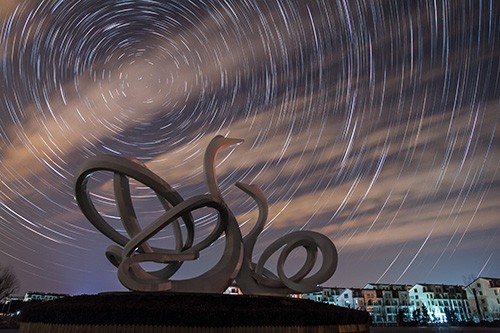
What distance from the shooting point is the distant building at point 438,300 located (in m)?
72.3

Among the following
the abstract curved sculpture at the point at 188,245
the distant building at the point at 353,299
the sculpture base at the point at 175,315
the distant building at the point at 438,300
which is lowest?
the sculpture base at the point at 175,315

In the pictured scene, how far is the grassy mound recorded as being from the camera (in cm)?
1168

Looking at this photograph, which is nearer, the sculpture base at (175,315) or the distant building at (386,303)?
the sculpture base at (175,315)

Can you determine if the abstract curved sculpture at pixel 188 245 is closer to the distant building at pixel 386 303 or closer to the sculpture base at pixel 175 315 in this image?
the sculpture base at pixel 175 315

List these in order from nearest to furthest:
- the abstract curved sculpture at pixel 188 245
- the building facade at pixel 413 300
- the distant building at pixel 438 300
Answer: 1. the abstract curved sculpture at pixel 188 245
2. the building facade at pixel 413 300
3. the distant building at pixel 438 300

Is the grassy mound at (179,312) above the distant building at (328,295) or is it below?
below

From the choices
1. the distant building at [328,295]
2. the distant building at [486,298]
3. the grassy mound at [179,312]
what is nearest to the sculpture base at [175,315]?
the grassy mound at [179,312]

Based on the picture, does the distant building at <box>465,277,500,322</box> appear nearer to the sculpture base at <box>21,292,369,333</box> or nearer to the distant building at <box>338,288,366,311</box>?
the distant building at <box>338,288,366,311</box>

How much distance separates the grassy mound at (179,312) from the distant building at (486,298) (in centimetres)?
6576

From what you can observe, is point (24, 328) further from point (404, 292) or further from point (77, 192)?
point (404, 292)

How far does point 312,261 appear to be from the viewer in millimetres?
18688

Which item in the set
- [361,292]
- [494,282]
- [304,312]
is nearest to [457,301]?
[494,282]

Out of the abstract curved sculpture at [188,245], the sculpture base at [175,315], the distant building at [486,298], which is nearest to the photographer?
the sculpture base at [175,315]

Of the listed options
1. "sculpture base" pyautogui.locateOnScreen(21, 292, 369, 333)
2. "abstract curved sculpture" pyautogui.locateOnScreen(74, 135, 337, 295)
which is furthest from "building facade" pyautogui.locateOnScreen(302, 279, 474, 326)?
"sculpture base" pyautogui.locateOnScreen(21, 292, 369, 333)
